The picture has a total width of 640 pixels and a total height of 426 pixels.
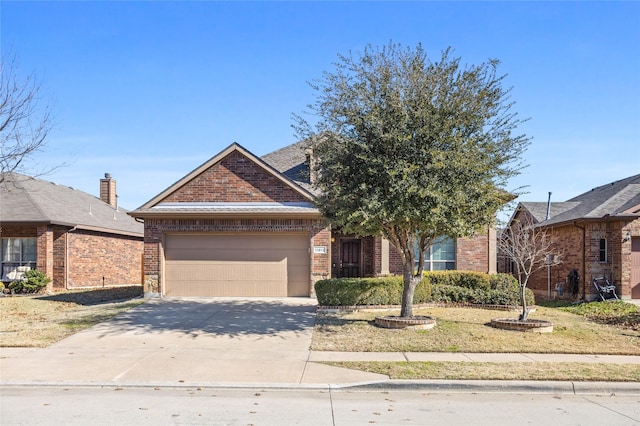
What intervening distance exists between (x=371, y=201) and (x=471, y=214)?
2.46 meters

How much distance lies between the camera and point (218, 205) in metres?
18.7

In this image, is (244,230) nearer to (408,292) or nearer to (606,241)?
(408,292)

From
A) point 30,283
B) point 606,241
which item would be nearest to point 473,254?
point 606,241

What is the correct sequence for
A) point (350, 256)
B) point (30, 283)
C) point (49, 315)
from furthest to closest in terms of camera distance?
point (30, 283) → point (350, 256) → point (49, 315)

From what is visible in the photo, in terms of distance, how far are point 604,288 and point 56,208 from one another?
22.0 meters

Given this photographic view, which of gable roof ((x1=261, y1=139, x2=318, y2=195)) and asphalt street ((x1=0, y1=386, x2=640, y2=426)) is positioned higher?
gable roof ((x1=261, y1=139, x2=318, y2=195))

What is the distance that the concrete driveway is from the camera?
902 cm

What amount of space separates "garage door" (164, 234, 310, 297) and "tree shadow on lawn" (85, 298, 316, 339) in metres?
0.96

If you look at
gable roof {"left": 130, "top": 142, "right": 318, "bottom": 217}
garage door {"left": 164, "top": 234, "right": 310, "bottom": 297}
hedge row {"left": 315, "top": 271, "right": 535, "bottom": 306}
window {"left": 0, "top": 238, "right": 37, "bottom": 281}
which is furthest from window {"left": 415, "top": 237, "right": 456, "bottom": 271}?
window {"left": 0, "top": 238, "right": 37, "bottom": 281}

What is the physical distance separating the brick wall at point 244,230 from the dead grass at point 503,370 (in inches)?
336

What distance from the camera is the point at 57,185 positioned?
28.8 m

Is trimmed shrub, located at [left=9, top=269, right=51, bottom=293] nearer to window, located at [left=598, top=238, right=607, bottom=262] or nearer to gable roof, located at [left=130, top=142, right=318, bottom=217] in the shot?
gable roof, located at [left=130, top=142, right=318, bottom=217]

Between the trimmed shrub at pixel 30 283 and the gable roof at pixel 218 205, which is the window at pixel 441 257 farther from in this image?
the trimmed shrub at pixel 30 283

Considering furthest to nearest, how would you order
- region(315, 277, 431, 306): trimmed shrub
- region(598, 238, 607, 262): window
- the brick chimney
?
the brick chimney, region(598, 238, 607, 262): window, region(315, 277, 431, 306): trimmed shrub
